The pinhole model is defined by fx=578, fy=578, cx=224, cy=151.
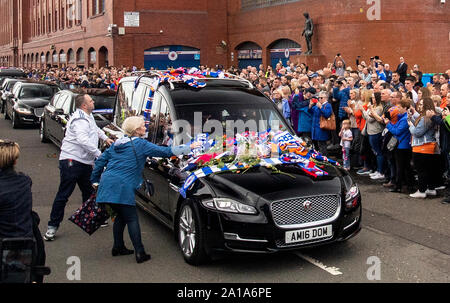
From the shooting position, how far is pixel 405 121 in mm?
9875

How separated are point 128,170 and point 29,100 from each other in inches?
631

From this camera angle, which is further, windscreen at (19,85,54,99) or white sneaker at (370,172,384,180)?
windscreen at (19,85,54,99)

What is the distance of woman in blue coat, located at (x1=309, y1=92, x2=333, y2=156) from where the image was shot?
41.0ft

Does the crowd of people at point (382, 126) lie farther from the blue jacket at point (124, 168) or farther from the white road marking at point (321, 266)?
the blue jacket at point (124, 168)

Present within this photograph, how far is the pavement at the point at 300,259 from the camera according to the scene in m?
5.89

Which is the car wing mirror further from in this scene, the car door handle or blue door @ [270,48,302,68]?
blue door @ [270,48,302,68]

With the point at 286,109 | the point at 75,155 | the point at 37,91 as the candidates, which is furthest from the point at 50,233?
the point at 37,91

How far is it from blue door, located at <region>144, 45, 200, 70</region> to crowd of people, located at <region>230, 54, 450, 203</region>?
26.8 meters

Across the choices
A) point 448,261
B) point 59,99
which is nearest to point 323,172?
point 448,261

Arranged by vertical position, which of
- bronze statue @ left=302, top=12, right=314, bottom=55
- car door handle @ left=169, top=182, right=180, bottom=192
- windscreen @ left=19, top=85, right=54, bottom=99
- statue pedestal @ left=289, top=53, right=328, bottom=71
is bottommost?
car door handle @ left=169, top=182, right=180, bottom=192

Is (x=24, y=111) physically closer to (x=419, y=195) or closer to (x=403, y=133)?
(x=403, y=133)

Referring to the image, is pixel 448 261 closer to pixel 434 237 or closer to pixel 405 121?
pixel 434 237

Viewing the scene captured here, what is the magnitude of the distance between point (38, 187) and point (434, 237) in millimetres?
6941

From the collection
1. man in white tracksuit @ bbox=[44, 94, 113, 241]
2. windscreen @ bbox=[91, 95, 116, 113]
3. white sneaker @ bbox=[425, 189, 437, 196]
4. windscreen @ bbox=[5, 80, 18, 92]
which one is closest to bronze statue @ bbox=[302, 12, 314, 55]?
windscreen @ bbox=[5, 80, 18, 92]
